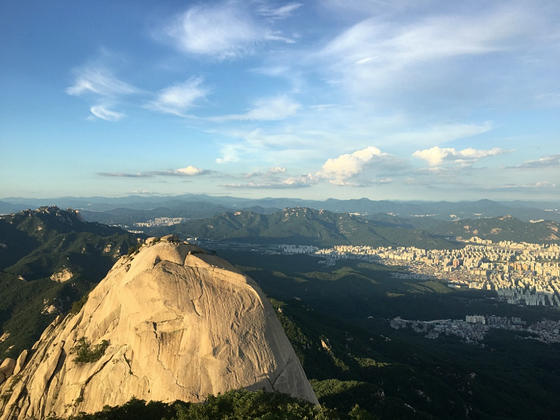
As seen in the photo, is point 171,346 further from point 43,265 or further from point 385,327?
point 43,265

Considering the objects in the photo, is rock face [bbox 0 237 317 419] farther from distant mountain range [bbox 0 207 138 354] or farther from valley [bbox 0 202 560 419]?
distant mountain range [bbox 0 207 138 354]

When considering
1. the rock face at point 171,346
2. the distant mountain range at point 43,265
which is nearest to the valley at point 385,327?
the distant mountain range at point 43,265

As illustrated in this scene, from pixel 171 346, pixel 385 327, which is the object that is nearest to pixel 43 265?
pixel 171 346

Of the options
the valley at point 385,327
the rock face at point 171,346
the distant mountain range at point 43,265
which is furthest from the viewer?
the distant mountain range at point 43,265

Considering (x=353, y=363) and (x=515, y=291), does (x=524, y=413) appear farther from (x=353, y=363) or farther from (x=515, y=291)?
(x=515, y=291)

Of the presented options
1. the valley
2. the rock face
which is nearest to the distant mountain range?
the valley

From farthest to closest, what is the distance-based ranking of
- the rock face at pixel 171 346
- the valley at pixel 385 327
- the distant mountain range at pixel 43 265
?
1. the distant mountain range at pixel 43 265
2. the valley at pixel 385 327
3. the rock face at pixel 171 346

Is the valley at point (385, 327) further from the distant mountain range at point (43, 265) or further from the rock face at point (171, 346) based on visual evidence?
the rock face at point (171, 346)
